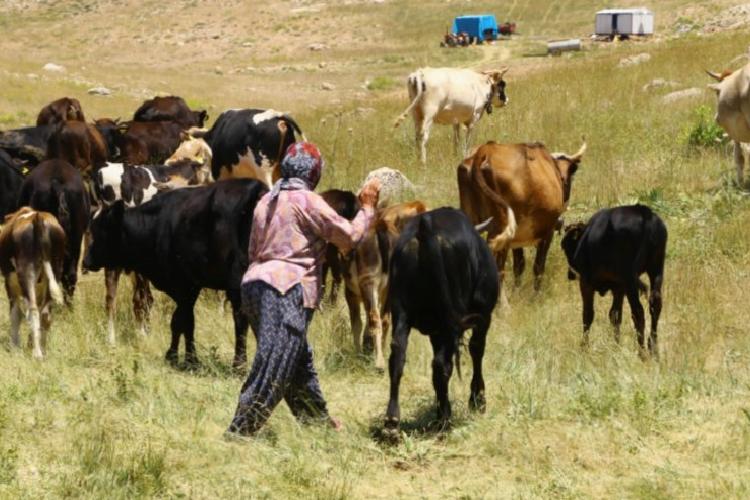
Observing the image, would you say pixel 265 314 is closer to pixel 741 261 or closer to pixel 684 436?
pixel 684 436

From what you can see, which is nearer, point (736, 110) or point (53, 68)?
point (736, 110)

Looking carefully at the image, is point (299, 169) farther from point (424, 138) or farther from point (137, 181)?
point (424, 138)

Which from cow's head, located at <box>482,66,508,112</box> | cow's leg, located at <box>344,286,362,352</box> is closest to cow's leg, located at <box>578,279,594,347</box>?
cow's leg, located at <box>344,286,362,352</box>

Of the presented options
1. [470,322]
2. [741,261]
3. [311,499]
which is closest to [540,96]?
[741,261]

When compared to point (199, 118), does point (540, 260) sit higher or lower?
lower

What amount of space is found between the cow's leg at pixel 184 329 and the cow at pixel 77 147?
6.71 metres

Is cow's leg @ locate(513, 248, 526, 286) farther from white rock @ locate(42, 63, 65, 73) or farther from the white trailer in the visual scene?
the white trailer

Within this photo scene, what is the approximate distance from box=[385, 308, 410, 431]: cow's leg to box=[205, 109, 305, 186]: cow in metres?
6.78

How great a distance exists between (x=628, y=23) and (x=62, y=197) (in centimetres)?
4245

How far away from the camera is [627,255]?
9.95 meters

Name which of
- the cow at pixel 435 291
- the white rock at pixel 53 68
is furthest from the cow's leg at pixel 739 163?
the white rock at pixel 53 68

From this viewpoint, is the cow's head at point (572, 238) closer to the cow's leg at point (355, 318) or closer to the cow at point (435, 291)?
the cow's leg at point (355, 318)

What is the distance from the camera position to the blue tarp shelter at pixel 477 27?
57375mm

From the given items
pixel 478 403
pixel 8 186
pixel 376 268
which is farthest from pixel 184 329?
pixel 8 186
